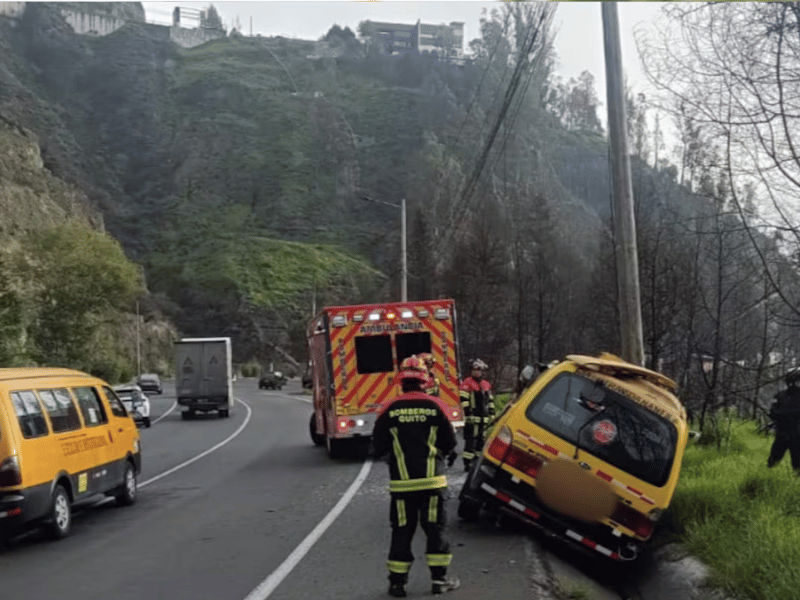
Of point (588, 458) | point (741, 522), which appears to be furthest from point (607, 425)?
point (741, 522)

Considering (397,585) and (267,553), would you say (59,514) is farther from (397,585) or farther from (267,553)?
(397,585)

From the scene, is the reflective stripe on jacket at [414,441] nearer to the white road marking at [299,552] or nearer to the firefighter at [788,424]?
the white road marking at [299,552]

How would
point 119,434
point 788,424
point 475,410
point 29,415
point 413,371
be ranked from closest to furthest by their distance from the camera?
1. point 413,371
2. point 29,415
3. point 788,424
4. point 119,434
5. point 475,410

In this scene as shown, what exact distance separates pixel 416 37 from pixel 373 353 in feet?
579

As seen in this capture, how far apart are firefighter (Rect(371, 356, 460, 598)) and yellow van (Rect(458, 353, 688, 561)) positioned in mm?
1511

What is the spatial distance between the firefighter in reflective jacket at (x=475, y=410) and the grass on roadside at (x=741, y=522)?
2756 millimetres

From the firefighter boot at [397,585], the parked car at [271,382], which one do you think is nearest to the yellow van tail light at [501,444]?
the firefighter boot at [397,585]

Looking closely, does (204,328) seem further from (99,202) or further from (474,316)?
(474,316)

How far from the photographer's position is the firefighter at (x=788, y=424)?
1135 cm

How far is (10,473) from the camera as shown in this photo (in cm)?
901

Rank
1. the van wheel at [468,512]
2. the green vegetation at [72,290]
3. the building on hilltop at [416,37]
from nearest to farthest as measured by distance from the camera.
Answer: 1. the van wheel at [468,512]
2. the green vegetation at [72,290]
3. the building on hilltop at [416,37]

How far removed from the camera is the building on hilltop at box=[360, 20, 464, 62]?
17362cm

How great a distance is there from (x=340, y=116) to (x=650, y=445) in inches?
5343

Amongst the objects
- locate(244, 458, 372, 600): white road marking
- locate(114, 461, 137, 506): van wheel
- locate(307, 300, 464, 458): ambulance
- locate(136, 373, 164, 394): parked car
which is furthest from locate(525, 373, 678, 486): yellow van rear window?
locate(136, 373, 164, 394): parked car
